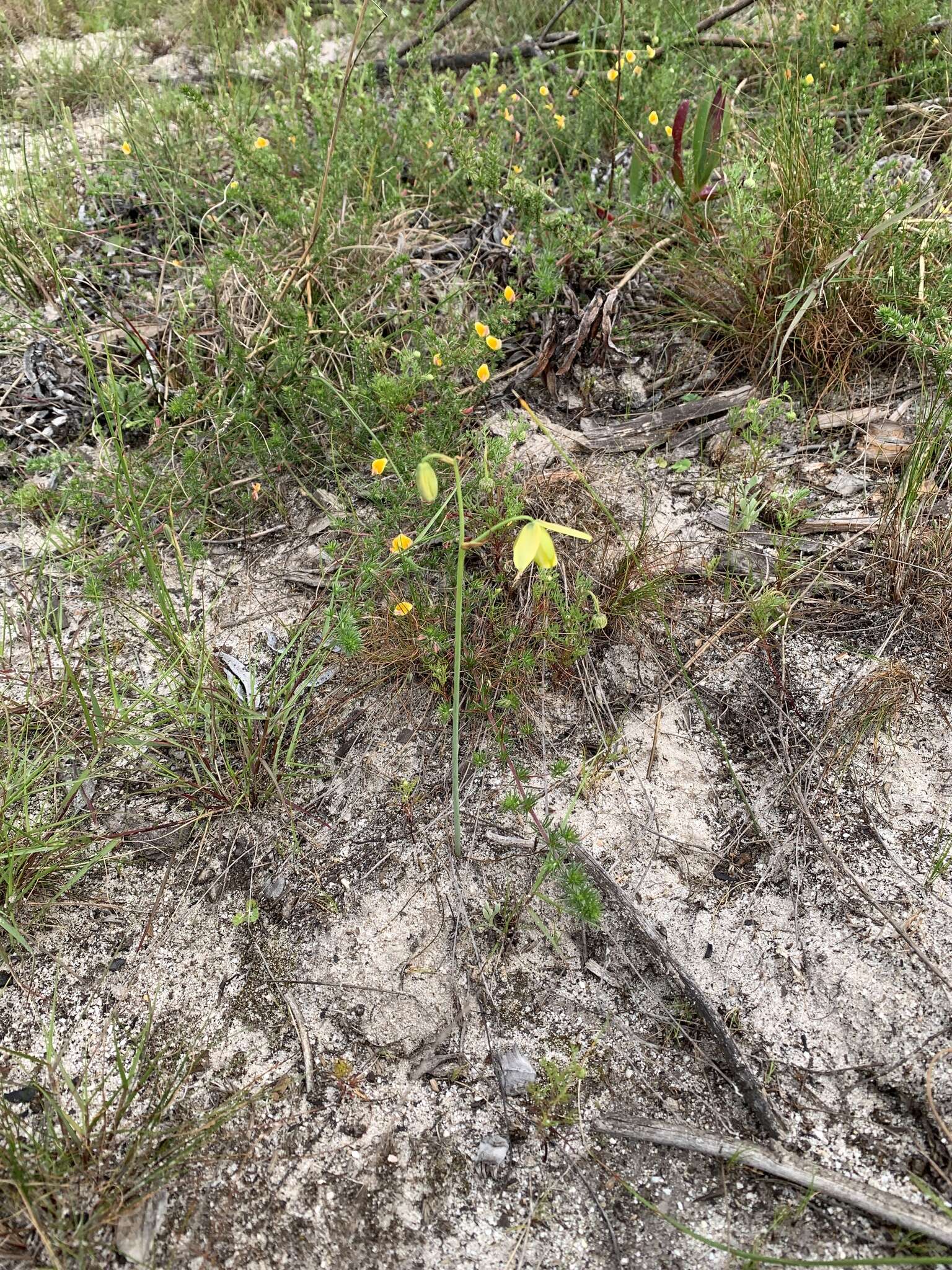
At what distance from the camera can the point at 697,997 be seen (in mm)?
1631

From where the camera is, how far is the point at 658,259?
275 centimetres

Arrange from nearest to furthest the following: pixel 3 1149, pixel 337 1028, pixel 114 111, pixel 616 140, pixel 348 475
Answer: pixel 3 1149 → pixel 337 1028 → pixel 348 475 → pixel 616 140 → pixel 114 111

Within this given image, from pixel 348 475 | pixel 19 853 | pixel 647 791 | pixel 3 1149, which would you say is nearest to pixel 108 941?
pixel 19 853

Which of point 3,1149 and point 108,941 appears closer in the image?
point 3,1149

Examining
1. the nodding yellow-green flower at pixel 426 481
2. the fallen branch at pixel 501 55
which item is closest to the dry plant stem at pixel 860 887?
the nodding yellow-green flower at pixel 426 481

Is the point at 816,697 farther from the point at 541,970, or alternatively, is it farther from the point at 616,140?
the point at 616,140

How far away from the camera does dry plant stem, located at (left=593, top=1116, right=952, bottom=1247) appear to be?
1.34 metres

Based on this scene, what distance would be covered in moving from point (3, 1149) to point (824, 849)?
1.65 metres

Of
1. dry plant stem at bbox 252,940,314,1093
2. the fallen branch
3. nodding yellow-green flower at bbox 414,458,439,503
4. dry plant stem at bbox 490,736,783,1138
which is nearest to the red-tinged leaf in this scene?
the fallen branch

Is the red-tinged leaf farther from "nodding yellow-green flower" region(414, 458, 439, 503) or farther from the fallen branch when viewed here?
"nodding yellow-green flower" region(414, 458, 439, 503)


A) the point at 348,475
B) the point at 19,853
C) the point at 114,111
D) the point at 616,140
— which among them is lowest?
the point at 19,853

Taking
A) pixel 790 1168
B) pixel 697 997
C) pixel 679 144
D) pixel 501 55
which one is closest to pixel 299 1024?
pixel 697 997

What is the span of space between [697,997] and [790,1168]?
0.31m

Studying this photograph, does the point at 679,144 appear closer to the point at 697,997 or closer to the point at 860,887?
the point at 860,887
